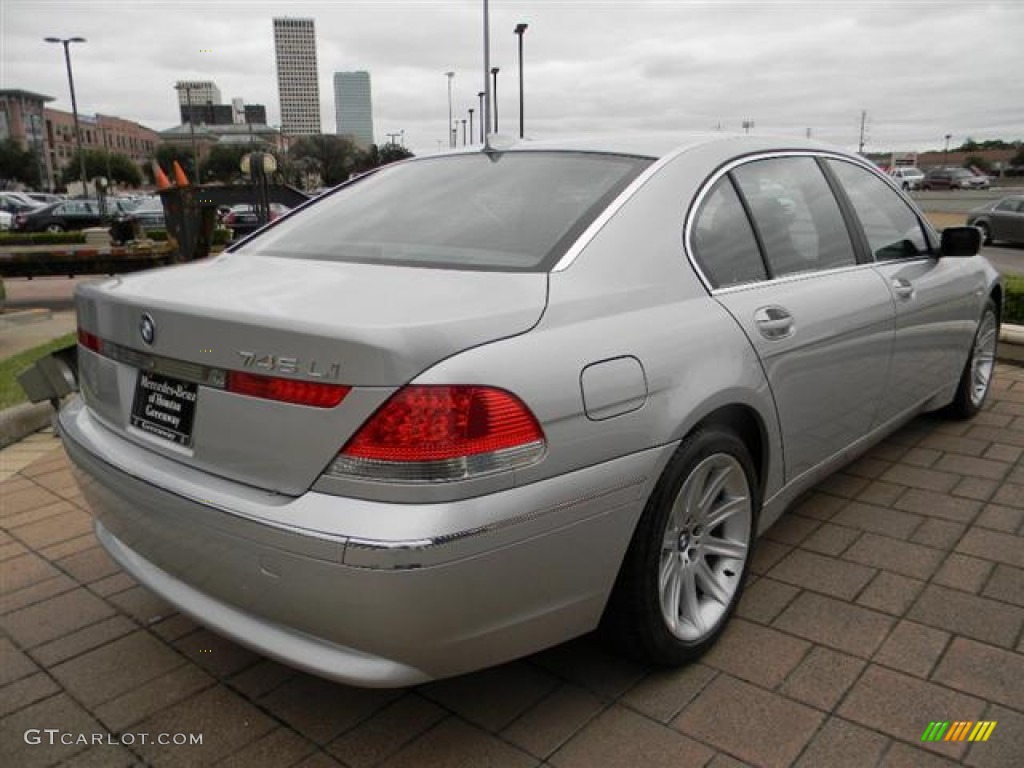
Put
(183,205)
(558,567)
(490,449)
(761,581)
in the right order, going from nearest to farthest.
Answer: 1. (490,449)
2. (558,567)
3. (761,581)
4. (183,205)

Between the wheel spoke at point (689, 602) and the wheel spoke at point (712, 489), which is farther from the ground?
the wheel spoke at point (712, 489)

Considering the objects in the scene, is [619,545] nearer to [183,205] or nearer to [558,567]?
[558,567]

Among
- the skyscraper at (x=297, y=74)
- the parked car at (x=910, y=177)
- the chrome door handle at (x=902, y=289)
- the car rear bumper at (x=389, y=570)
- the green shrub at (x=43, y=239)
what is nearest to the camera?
the car rear bumper at (x=389, y=570)

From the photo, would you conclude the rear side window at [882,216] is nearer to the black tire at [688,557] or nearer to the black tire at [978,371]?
the black tire at [978,371]

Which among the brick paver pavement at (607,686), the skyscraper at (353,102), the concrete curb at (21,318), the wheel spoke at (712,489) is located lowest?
the brick paver pavement at (607,686)

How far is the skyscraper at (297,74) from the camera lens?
12744cm

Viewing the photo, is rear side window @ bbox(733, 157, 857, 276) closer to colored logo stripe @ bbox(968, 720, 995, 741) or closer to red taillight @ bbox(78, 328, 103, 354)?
colored logo stripe @ bbox(968, 720, 995, 741)

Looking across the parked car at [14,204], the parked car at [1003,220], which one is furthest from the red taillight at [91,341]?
the parked car at [14,204]

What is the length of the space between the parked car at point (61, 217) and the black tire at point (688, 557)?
31.3 metres

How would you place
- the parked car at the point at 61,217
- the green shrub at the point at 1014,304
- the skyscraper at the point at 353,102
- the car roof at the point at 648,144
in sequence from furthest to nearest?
the skyscraper at the point at 353,102 < the parked car at the point at 61,217 < the green shrub at the point at 1014,304 < the car roof at the point at 648,144

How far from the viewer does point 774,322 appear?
2.75 m

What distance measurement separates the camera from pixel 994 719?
2.29 m

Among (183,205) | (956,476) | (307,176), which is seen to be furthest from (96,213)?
(307,176)

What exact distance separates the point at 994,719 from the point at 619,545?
3.78 ft
